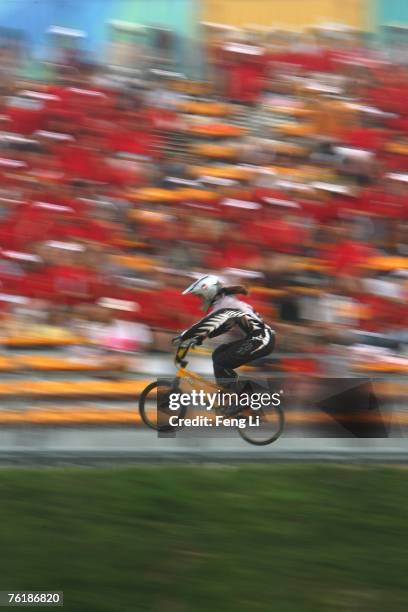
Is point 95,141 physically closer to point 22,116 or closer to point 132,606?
point 22,116

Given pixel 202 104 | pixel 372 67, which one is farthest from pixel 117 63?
pixel 372 67

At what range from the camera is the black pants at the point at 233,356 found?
513 centimetres

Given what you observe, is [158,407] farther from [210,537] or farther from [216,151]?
[216,151]

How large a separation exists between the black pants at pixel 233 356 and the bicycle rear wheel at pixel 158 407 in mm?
260

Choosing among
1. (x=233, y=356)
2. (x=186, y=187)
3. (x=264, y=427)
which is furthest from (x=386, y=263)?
(x=264, y=427)

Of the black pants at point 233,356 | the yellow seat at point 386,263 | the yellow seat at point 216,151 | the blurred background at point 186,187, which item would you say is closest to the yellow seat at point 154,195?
the blurred background at point 186,187

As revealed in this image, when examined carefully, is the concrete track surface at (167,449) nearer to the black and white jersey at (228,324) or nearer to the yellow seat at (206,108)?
the black and white jersey at (228,324)

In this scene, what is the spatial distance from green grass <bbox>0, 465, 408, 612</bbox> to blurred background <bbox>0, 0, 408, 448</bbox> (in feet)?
1.56

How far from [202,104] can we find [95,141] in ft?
3.47

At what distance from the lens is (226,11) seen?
8586 mm

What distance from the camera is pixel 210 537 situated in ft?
14.7

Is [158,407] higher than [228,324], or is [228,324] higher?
[228,324]

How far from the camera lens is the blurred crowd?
6.05m

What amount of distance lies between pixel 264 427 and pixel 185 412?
419mm
